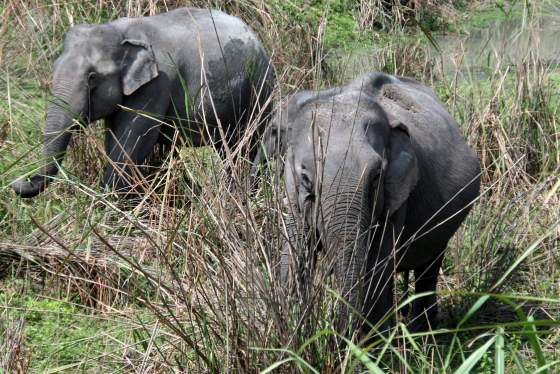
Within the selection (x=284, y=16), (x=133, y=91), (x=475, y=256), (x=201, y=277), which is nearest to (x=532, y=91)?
(x=475, y=256)

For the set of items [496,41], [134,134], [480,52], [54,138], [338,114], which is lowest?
[496,41]

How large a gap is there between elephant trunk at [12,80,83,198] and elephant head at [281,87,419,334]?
7.56 feet

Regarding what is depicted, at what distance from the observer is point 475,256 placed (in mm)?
6227

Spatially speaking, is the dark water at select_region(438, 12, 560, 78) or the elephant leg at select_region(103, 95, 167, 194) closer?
the elephant leg at select_region(103, 95, 167, 194)

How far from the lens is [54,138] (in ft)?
24.2

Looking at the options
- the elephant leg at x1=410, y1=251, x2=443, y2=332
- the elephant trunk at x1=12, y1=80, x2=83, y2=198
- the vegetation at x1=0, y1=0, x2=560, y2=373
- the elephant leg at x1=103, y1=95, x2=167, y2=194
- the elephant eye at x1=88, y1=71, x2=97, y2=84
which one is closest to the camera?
the vegetation at x1=0, y1=0, x2=560, y2=373

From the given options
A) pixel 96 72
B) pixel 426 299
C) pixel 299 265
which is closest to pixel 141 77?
pixel 96 72

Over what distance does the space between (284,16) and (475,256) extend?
5049 millimetres

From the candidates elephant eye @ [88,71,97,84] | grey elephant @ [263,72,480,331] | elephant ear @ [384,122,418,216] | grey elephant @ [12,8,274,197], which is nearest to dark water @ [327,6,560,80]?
grey elephant @ [12,8,274,197]

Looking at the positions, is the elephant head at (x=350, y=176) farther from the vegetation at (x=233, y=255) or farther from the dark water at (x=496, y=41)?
the dark water at (x=496, y=41)

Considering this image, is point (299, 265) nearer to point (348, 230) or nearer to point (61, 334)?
point (348, 230)

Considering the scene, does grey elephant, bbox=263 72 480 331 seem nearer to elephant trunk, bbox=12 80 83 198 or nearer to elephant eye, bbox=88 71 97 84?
elephant trunk, bbox=12 80 83 198

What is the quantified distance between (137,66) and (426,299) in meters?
3.16

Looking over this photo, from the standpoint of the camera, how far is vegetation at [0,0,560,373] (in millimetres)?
4145
